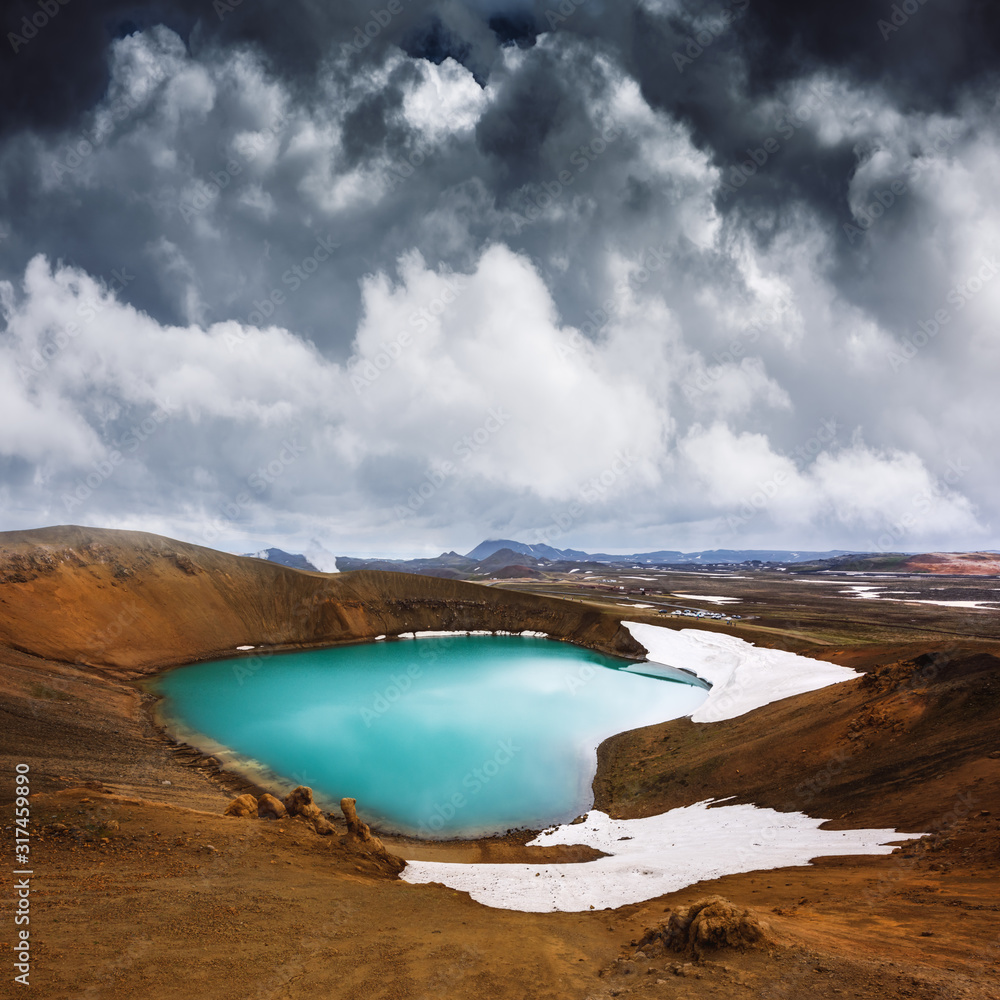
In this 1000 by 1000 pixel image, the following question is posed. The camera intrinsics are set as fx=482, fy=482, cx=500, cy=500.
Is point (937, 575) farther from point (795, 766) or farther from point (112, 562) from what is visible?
point (112, 562)

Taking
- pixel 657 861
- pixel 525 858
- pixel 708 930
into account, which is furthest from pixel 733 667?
pixel 708 930

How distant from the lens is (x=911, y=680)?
2123 cm

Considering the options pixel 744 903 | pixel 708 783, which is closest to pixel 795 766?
pixel 708 783

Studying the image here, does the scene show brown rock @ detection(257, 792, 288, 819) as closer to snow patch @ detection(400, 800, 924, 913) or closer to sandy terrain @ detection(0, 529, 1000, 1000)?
sandy terrain @ detection(0, 529, 1000, 1000)

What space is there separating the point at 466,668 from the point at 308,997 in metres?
47.5

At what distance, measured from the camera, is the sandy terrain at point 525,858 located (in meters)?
6.44

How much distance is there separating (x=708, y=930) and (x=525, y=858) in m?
12.0

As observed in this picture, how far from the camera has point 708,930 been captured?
6914 mm

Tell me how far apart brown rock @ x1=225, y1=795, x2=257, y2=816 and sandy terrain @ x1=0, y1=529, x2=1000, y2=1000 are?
103 cm

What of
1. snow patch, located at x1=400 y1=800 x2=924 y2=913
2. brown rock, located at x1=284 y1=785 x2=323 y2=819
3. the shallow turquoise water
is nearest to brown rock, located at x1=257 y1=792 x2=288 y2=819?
brown rock, located at x1=284 y1=785 x2=323 y2=819

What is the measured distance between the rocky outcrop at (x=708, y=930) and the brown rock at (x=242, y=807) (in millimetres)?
13022

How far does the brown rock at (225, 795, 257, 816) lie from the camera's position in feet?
49.5

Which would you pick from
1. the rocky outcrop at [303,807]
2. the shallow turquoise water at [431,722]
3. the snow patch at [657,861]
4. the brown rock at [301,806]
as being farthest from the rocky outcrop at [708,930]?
the shallow turquoise water at [431,722]

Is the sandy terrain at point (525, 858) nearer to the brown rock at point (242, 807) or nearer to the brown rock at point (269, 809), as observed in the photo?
the brown rock at point (269, 809)
